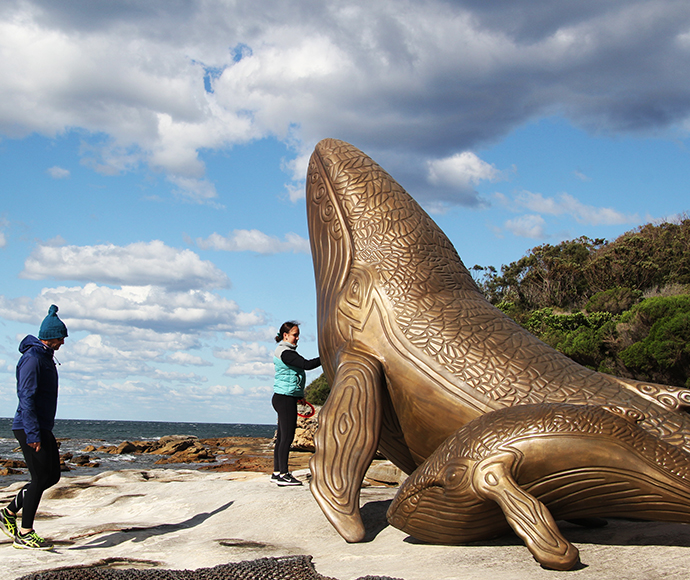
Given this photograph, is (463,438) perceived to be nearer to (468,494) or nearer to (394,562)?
(468,494)

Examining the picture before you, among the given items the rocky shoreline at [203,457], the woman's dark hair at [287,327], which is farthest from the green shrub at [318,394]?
the woman's dark hair at [287,327]

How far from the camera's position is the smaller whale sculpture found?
2.93m

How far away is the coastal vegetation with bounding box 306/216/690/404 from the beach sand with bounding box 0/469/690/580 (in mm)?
20237

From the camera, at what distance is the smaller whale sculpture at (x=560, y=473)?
2930 millimetres

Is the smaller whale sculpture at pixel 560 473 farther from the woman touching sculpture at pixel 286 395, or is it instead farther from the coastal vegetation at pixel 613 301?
the coastal vegetation at pixel 613 301

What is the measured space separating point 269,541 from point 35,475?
77.8 inches

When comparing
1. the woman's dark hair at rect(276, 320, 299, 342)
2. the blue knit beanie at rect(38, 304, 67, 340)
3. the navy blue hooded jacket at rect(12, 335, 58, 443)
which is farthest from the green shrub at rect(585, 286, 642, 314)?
the navy blue hooded jacket at rect(12, 335, 58, 443)

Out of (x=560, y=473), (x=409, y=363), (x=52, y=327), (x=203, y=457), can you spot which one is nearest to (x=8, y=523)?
(x=52, y=327)

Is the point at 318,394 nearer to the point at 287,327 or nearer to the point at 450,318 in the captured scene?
the point at 287,327

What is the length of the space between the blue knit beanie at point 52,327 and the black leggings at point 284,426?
2.67 meters

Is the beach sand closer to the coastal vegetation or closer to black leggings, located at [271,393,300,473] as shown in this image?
black leggings, located at [271,393,300,473]

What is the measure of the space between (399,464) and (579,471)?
1.59 meters

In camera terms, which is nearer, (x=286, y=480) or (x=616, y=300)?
(x=286, y=480)

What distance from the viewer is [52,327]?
16.4 feet
